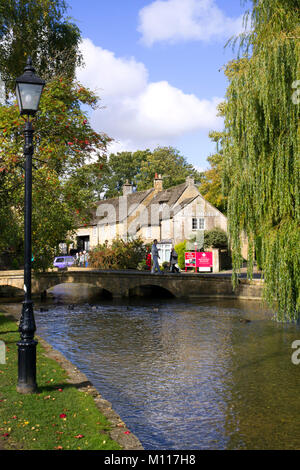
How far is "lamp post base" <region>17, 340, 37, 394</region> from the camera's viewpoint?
26.1 feet

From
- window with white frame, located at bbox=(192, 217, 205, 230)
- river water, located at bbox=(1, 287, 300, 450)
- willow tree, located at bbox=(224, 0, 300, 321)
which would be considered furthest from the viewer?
window with white frame, located at bbox=(192, 217, 205, 230)

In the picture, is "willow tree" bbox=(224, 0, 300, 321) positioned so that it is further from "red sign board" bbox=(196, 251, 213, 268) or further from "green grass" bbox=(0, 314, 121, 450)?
"red sign board" bbox=(196, 251, 213, 268)

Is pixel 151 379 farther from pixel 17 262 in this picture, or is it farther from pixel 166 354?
pixel 17 262

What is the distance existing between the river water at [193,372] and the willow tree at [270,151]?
230 centimetres

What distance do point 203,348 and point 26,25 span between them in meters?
15.4

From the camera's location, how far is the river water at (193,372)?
333 inches

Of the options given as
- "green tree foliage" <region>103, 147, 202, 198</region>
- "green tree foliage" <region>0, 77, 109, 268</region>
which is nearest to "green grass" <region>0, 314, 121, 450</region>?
"green tree foliage" <region>0, 77, 109, 268</region>

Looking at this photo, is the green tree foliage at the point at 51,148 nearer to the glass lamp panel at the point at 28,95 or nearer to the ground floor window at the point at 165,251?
the glass lamp panel at the point at 28,95

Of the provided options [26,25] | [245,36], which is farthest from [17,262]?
[245,36]

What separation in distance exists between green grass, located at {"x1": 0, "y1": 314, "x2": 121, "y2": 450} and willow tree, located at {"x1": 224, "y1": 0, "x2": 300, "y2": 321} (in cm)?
535

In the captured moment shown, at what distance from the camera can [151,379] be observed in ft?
38.9

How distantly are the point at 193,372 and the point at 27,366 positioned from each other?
18.8ft

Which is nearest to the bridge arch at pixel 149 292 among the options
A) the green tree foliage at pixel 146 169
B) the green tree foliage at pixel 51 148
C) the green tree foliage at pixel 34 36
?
the green tree foliage at pixel 51 148

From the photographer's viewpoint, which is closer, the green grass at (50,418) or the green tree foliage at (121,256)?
the green grass at (50,418)
